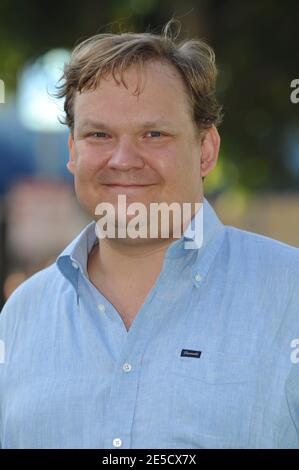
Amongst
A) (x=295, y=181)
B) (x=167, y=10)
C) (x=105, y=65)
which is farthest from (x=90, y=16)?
(x=105, y=65)

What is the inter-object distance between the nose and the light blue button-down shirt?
0.82ft

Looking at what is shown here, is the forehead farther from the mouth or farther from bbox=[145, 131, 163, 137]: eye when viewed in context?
the mouth

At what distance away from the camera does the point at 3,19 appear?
1024 centimetres

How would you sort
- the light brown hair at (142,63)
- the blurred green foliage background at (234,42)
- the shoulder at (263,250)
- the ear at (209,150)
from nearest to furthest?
1. the shoulder at (263,250)
2. the light brown hair at (142,63)
3. the ear at (209,150)
4. the blurred green foliage background at (234,42)

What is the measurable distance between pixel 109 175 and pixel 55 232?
21.9 feet

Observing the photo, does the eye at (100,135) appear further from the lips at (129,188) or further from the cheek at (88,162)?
A: the lips at (129,188)

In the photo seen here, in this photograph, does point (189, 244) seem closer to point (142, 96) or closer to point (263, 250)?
point (263, 250)

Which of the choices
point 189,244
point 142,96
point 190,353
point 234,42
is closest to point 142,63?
point 142,96

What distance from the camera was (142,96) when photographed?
2.71m

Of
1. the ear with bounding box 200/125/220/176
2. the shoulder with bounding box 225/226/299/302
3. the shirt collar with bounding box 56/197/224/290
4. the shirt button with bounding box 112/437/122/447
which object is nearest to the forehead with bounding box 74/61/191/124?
the ear with bounding box 200/125/220/176

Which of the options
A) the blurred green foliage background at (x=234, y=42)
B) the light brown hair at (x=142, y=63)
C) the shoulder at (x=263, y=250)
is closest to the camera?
the shoulder at (x=263, y=250)

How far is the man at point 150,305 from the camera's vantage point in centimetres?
247

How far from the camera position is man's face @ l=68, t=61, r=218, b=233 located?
8.84ft

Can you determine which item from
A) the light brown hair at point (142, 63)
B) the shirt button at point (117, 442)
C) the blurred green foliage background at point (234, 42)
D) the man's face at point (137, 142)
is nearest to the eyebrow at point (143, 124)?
the man's face at point (137, 142)
